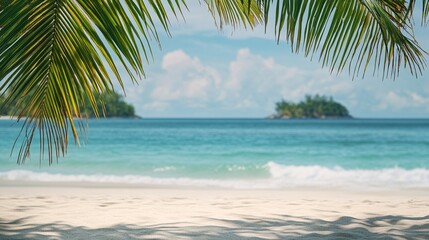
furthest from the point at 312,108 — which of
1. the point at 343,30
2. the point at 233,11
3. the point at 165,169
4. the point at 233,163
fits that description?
the point at 343,30

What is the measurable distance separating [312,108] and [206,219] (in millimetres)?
71510

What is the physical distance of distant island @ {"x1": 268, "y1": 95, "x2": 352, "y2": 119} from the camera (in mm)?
74438

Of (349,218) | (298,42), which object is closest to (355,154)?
(349,218)

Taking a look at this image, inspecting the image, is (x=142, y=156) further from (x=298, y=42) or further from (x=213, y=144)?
(x=298, y=42)

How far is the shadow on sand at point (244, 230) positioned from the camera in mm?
4207

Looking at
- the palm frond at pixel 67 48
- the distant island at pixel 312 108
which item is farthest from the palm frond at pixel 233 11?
the distant island at pixel 312 108

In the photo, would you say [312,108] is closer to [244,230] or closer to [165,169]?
[165,169]

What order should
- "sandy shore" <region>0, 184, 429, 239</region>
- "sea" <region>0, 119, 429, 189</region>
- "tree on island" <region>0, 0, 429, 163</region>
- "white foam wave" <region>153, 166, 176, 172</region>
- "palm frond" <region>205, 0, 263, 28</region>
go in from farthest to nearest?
"white foam wave" <region>153, 166, 176, 172</region> → "sea" <region>0, 119, 429, 189</region> → "sandy shore" <region>0, 184, 429, 239</region> → "palm frond" <region>205, 0, 263, 28</region> → "tree on island" <region>0, 0, 429, 163</region>

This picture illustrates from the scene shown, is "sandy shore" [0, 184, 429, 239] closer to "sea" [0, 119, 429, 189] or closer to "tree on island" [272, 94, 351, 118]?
"sea" [0, 119, 429, 189]

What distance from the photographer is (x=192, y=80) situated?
71.4 metres

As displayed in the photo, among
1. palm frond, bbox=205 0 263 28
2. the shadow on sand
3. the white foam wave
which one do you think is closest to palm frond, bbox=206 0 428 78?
palm frond, bbox=205 0 263 28

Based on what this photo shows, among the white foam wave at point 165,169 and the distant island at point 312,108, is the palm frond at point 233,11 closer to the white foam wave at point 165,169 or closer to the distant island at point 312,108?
the white foam wave at point 165,169

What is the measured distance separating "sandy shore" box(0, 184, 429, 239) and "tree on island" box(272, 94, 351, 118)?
Result: 68.2 meters

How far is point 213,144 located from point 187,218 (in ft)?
77.4
